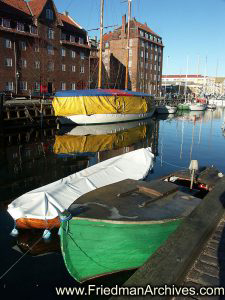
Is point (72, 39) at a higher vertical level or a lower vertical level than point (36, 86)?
higher

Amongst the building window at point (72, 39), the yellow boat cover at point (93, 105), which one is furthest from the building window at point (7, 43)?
the yellow boat cover at point (93, 105)

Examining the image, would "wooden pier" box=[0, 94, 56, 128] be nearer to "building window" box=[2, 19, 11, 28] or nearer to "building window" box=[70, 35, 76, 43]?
"building window" box=[2, 19, 11, 28]

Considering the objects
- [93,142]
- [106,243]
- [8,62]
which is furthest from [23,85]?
[106,243]

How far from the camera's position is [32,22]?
5125 cm

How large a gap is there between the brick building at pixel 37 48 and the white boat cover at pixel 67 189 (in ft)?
135

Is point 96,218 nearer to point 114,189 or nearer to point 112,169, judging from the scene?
point 114,189

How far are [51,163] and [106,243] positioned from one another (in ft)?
43.1

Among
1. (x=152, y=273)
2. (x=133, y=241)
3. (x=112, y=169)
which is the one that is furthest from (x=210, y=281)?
(x=112, y=169)

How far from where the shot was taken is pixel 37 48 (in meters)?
52.2

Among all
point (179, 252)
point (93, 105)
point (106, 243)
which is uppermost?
point (93, 105)

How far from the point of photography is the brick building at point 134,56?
8069 centimetres

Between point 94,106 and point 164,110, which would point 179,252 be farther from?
point 164,110

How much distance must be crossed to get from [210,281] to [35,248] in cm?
583

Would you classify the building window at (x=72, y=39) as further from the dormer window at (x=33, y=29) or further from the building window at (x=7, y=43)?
the building window at (x=7, y=43)
